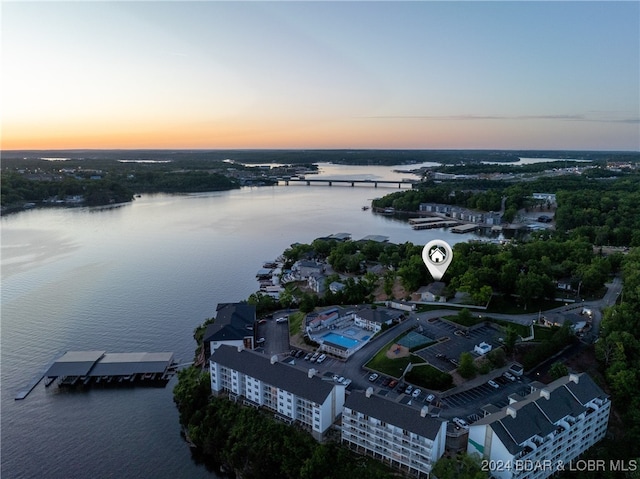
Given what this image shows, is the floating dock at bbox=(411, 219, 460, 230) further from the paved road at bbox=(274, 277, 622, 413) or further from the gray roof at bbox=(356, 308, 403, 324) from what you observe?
Answer: the gray roof at bbox=(356, 308, 403, 324)

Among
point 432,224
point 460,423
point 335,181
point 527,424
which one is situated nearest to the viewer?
point 527,424

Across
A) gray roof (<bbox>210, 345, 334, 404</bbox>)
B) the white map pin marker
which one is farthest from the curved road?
the white map pin marker

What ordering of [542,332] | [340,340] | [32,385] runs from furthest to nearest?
1. [542,332]
2. [340,340]
3. [32,385]

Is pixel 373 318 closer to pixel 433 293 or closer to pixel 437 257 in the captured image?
pixel 433 293

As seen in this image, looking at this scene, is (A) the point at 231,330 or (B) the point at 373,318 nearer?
(A) the point at 231,330

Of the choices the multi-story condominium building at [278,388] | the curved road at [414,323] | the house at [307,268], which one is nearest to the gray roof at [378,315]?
the curved road at [414,323]

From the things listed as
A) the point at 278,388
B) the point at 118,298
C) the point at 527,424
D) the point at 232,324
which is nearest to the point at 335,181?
the point at 118,298

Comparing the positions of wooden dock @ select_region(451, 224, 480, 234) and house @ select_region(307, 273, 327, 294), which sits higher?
house @ select_region(307, 273, 327, 294)
